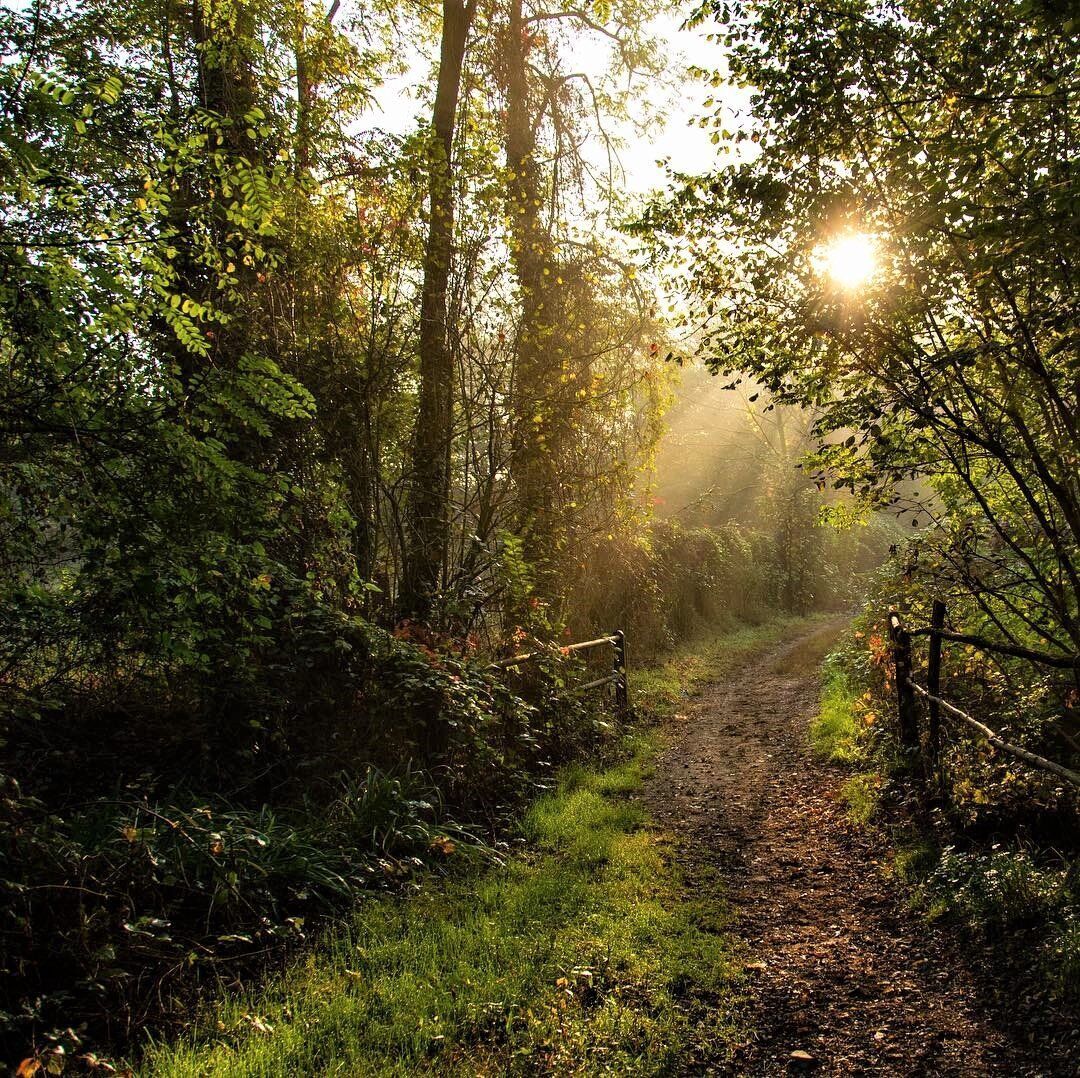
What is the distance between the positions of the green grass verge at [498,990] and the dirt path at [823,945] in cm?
31

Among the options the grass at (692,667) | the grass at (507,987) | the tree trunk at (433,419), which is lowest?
the grass at (692,667)

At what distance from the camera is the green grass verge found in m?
2.83

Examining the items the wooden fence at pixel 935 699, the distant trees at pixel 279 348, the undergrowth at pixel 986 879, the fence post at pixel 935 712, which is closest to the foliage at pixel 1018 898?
the undergrowth at pixel 986 879

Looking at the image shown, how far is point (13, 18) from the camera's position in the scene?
4598 millimetres

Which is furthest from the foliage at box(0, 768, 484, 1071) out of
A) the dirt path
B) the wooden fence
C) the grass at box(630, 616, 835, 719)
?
the grass at box(630, 616, 835, 719)

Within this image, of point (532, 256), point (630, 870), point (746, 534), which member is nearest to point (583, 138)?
point (532, 256)

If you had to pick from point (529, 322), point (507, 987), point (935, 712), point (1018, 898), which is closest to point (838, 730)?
point (935, 712)

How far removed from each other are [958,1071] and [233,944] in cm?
344

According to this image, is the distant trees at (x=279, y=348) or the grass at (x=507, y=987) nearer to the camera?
the grass at (x=507, y=987)

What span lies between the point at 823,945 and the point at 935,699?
2423 mm

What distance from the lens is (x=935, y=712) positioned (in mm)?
5496

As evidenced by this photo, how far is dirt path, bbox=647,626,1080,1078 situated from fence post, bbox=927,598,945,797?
0.71 metres

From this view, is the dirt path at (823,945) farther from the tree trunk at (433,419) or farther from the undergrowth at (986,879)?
the tree trunk at (433,419)

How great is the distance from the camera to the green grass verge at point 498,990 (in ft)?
9.30
